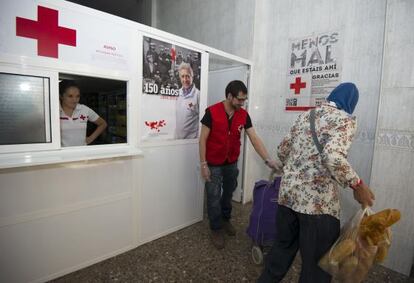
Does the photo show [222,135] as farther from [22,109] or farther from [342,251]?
[22,109]

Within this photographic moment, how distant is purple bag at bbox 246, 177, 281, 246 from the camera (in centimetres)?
167

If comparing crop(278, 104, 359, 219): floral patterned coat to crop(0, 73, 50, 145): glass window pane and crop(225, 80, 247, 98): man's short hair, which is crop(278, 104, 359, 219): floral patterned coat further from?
crop(0, 73, 50, 145): glass window pane

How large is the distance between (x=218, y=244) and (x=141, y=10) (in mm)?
4240

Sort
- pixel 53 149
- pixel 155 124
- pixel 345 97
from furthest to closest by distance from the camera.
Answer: pixel 155 124
pixel 53 149
pixel 345 97

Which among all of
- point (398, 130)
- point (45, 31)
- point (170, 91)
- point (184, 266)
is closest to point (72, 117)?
point (45, 31)

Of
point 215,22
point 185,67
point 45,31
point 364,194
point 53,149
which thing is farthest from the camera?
point 215,22

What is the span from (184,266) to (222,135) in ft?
3.23

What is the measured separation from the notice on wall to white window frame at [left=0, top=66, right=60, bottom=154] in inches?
82.4

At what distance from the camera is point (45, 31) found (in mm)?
1315

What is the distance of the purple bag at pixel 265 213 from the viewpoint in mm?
1668

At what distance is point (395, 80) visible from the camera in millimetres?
1640

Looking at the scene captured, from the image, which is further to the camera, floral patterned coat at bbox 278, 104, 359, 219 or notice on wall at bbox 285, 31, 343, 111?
notice on wall at bbox 285, 31, 343, 111

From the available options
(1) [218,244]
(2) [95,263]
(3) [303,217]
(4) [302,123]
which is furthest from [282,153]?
(2) [95,263]

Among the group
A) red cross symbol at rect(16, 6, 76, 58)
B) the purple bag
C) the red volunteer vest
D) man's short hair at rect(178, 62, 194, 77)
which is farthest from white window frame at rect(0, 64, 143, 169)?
the purple bag
